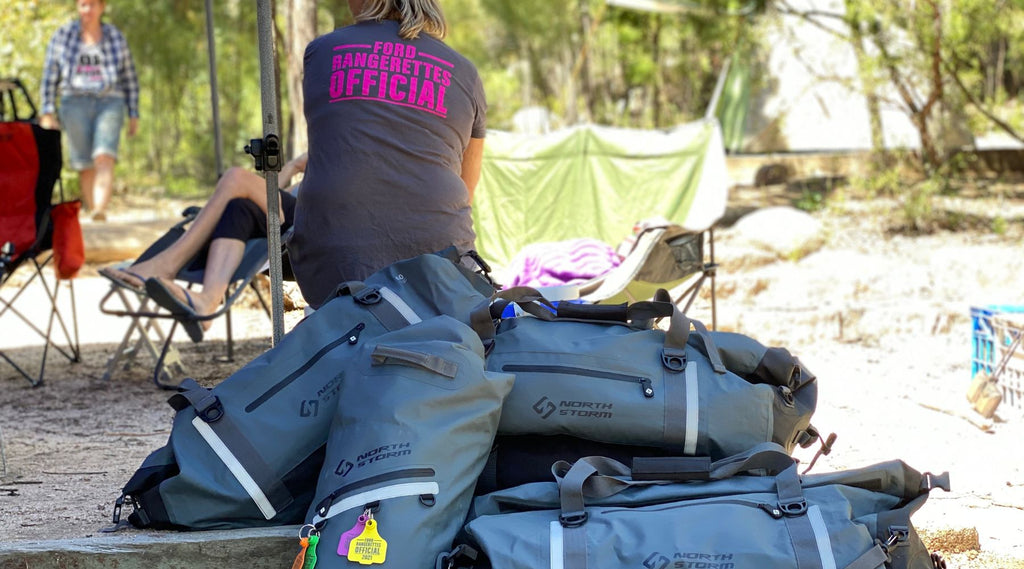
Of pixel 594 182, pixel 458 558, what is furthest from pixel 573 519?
pixel 594 182

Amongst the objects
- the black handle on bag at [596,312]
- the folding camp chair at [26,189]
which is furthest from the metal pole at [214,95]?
the black handle on bag at [596,312]

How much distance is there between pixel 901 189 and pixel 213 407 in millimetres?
7303

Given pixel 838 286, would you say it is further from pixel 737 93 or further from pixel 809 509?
pixel 737 93

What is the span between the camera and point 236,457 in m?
2.09

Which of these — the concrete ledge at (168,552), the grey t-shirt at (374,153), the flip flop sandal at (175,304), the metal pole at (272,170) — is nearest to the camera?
the concrete ledge at (168,552)

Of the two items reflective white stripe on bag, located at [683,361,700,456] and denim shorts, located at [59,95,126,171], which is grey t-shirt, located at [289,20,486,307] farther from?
denim shorts, located at [59,95,126,171]

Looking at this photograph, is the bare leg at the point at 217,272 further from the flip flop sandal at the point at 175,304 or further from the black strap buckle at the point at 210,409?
the black strap buckle at the point at 210,409

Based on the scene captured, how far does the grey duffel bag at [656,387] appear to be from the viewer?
210 centimetres

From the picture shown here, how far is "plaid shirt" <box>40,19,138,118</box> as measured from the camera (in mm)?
7137

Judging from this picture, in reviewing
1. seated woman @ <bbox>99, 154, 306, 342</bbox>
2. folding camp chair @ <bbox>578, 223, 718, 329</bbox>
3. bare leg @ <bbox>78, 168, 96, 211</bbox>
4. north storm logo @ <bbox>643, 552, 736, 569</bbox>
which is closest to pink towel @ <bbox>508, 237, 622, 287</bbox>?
folding camp chair @ <bbox>578, 223, 718, 329</bbox>

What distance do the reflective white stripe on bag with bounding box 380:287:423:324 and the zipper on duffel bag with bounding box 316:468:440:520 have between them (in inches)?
18.5

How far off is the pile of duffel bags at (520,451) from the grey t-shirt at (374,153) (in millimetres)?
444

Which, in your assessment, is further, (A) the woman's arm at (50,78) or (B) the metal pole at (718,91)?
(B) the metal pole at (718,91)

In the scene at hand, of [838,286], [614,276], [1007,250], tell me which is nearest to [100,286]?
[614,276]
